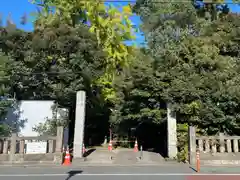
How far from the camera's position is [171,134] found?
14312 millimetres

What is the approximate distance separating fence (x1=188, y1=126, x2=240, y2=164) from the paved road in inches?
55.4

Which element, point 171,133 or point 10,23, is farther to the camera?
point 10,23

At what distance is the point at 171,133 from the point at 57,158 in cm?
600

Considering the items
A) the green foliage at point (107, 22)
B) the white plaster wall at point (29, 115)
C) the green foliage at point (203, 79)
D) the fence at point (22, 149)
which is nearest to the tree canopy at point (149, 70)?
the green foliage at point (203, 79)

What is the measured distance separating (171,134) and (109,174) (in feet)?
16.9

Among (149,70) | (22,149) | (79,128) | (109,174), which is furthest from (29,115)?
(109,174)

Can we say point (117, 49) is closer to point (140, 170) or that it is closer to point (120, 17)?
point (120, 17)

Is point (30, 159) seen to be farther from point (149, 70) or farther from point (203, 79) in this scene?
point (203, 79)

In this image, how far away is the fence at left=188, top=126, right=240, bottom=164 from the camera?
1268 centimetres

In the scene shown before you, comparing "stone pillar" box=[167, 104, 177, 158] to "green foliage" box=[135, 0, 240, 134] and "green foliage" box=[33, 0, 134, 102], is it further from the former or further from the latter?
"green foliage" box=[33, 0, 134, 102]

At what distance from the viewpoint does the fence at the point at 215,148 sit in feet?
41.6

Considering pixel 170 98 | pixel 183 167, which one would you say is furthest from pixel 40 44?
pixel 183 167

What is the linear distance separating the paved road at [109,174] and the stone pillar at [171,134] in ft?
7.37

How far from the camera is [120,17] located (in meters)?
5.15
